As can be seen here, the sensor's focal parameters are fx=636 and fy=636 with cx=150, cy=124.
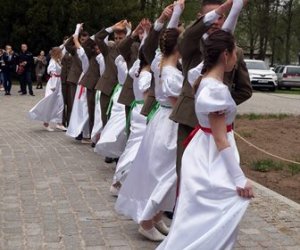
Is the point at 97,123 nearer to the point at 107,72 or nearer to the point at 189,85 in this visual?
the point at 107,72

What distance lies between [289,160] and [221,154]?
20.4 ft

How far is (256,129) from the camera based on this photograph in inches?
525

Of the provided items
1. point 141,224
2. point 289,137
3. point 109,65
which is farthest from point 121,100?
point 289,137

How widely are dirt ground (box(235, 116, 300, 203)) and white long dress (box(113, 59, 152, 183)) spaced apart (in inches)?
88.3

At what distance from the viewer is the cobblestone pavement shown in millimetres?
5434

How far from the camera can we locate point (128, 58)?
8000 millimetres

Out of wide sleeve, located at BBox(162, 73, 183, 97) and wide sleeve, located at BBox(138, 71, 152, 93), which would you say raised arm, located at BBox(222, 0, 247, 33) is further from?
wide sleeve, located at BBox(138, 71, 152, 93)

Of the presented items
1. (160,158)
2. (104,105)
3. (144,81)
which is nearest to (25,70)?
(104,105)

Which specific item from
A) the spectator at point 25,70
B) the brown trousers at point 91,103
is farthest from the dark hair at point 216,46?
the spectator at point 25,70

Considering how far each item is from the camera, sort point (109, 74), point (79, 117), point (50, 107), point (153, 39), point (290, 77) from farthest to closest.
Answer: point (290, 77) < point (50, 107) < point (79, 117) < point (109, 74) < point (153, 39)

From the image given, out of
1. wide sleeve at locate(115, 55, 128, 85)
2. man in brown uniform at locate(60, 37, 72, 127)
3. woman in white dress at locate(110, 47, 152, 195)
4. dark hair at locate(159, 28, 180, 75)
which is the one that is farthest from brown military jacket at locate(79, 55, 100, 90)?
dark hair at locate(159, 28, 180, 75)

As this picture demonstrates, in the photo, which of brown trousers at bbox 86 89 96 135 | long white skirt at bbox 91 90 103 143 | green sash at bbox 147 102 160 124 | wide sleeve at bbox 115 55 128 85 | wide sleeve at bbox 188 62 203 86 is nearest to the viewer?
wide sleeve at bbox 188 62 203 86

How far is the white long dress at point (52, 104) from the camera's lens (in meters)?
13.5

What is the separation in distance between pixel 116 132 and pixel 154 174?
114 inches
